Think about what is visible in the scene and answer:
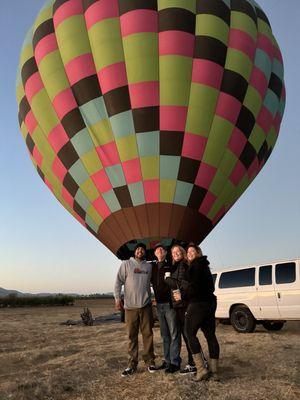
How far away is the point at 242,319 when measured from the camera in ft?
34.7

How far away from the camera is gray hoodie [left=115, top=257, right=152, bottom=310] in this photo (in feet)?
19.3

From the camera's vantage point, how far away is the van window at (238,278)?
10613mm

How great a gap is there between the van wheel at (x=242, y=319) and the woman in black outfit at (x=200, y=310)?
17.7ft

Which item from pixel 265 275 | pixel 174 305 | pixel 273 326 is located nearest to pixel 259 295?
pixel 265 275

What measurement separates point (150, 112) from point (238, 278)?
5.15 m

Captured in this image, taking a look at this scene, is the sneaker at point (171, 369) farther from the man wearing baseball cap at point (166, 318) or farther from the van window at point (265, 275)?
the van window at point (265, 275)

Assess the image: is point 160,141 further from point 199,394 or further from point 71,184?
point 199,394

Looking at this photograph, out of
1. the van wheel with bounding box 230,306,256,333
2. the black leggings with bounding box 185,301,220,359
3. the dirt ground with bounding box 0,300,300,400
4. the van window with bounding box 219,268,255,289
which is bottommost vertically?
the dirt ground with bounding box 0,300,300,400


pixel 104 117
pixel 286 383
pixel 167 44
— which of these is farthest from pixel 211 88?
pixel 286 383

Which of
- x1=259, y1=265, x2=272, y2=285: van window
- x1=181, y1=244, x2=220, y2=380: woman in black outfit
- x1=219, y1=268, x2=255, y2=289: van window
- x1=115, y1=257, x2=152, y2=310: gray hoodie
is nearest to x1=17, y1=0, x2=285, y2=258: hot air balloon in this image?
x1=219, y1=268, x2=255, y2=289: van window

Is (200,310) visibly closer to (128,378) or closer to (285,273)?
(128,378)

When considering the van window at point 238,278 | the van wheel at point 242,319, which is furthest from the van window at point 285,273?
the van wheel at point 242,319

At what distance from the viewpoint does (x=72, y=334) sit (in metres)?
11.1

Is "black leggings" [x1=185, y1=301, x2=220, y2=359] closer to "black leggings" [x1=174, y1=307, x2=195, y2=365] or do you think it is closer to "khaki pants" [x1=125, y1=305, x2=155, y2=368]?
"black leggings" [x1=174, y1=307, x2=195, y2=365]
